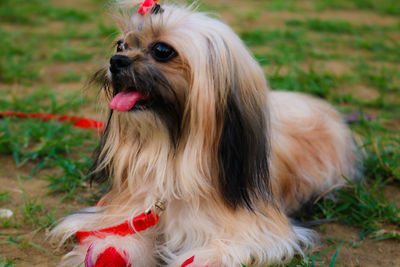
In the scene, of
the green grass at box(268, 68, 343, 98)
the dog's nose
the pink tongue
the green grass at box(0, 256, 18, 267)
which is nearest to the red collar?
the green grass at box(0, 256, 18, 267)

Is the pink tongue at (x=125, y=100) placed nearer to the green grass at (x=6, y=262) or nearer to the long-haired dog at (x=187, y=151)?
the long-haired dog at (x=187, y=151)

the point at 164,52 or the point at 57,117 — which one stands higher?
the point at 164,52

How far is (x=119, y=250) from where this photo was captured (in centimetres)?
239

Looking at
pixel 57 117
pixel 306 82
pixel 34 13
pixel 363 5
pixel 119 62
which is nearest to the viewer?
pixel 119 62

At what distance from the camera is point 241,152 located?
237 cm

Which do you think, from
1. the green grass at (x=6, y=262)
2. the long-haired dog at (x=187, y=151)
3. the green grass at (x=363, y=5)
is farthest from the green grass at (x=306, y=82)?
the green grass at (x=363, y=5)

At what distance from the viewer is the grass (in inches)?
120

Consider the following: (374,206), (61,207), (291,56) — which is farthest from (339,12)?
(61,207)

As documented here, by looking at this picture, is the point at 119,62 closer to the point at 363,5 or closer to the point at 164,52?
the point at 164,52

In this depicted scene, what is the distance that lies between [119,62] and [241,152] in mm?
723

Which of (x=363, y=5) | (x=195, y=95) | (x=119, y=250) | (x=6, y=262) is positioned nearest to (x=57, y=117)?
(x=6, y=262)

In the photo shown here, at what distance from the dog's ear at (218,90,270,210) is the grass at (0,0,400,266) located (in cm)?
47

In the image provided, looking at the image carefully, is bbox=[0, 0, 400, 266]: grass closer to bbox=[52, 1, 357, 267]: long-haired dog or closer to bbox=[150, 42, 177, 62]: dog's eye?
bbox=[52, 1, 357, 267]: long-haired dog

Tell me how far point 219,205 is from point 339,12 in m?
6.84
